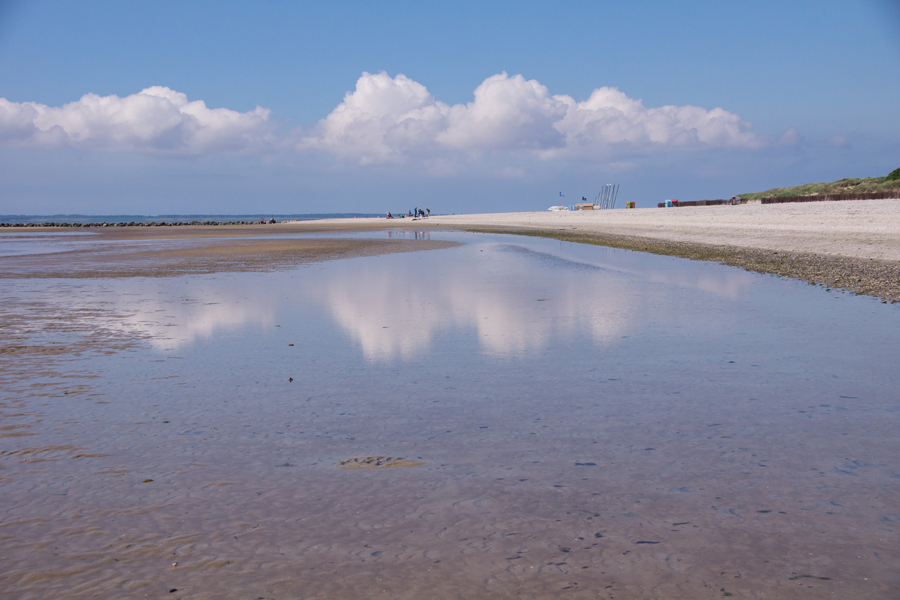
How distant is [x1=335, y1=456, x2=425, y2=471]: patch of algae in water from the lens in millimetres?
4512

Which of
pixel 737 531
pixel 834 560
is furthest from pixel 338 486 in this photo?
pixel 834 560

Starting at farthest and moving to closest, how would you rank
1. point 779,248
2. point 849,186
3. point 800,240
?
point 849,186 → point 800,240 → point 779,248

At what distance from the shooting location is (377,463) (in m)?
4.58

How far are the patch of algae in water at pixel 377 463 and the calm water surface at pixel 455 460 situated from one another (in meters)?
0.10

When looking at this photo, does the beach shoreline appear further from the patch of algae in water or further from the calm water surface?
the patch of algae in water

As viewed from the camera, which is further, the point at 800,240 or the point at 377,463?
the point at 800,240

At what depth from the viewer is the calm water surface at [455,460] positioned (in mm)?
3205

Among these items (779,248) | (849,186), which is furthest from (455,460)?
(849,186)

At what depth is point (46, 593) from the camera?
3045 mm

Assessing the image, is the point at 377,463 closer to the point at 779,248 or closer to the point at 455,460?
the point at 455,460

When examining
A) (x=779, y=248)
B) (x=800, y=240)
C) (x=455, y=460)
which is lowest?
(x=455, y=460)

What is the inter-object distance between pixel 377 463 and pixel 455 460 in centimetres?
58

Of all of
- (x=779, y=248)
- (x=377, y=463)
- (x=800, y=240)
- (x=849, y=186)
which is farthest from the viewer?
(x=849, y=186)

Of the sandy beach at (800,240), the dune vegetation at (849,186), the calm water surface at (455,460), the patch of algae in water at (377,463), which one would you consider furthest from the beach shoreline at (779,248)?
the dune vegetation at (849,186)
